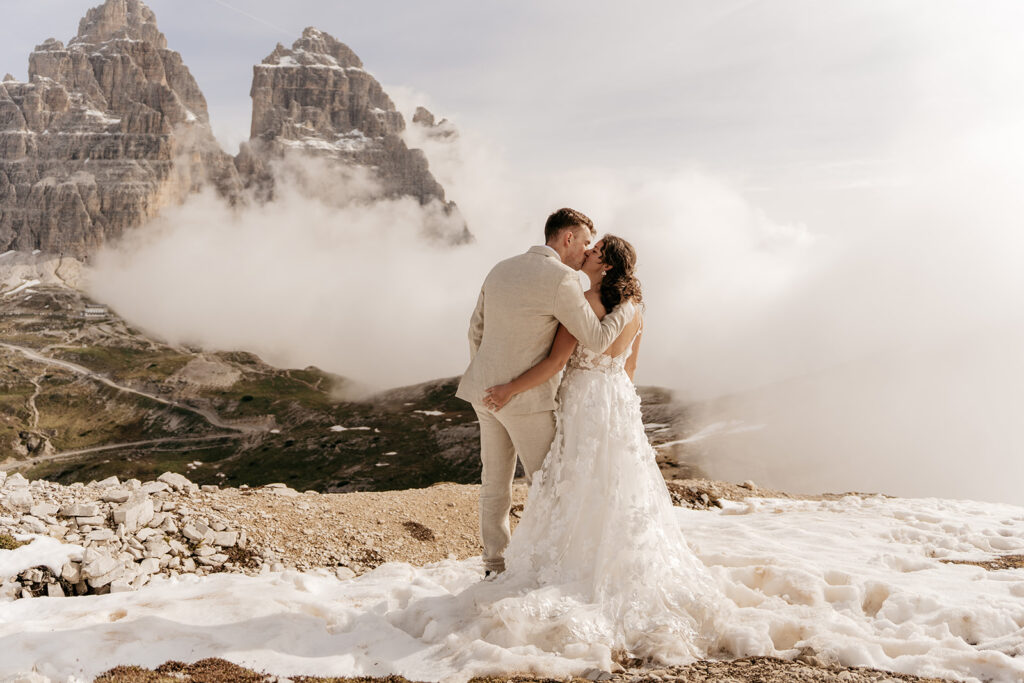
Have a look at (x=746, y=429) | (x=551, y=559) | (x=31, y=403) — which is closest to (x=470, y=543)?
(x=551, y=559)

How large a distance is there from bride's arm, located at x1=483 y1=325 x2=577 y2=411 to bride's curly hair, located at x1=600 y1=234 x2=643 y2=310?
68 centimetres

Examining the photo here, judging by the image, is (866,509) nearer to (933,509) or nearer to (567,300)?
(933,509)

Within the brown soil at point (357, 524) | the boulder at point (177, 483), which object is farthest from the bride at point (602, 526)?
the boulder at point (177, 483)

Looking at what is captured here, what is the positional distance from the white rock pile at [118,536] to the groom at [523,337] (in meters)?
5.42

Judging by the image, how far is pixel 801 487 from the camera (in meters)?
81.2

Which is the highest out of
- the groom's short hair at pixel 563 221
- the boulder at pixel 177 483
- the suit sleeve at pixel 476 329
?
the groom's short hair at pixel 563 221

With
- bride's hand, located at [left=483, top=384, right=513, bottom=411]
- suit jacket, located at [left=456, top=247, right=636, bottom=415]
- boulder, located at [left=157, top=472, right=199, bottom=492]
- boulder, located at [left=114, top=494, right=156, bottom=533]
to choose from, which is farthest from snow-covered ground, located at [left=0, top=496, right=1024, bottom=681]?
boulder, located at [left=157, top=472, right=199, bottom=492]

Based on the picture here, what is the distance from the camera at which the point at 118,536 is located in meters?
11.1

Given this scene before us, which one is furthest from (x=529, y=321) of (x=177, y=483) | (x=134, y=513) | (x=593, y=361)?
(x=177, y=483)

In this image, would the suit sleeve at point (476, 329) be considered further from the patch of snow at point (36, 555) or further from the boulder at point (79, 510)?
the boulder at point (79, 510)

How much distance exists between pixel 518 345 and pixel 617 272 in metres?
1.49

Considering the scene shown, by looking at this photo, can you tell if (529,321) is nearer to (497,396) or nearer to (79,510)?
(497,396)

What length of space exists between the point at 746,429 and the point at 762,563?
410ft

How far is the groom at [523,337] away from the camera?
745 cm
